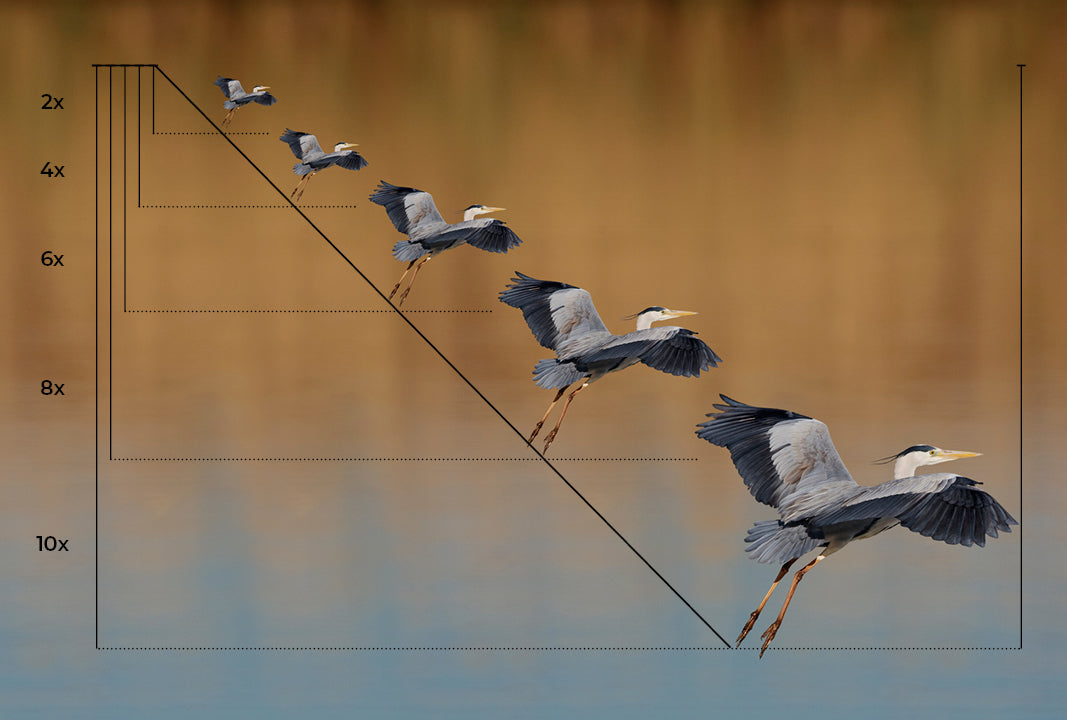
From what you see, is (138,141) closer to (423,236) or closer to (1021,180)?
(423,236)

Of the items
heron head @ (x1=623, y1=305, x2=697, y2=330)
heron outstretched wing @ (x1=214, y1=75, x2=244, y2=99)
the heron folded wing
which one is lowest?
heron head @ (x1=623, y1=305, x2=697, y2=330)

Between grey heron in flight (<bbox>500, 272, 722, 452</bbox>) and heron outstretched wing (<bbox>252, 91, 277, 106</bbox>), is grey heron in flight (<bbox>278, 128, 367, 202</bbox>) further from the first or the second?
grey heron in flight (<bbox>500, 272, 722, 452</bbox>)

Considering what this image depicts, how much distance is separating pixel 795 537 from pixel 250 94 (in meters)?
1.99

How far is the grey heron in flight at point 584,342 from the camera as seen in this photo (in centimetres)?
221

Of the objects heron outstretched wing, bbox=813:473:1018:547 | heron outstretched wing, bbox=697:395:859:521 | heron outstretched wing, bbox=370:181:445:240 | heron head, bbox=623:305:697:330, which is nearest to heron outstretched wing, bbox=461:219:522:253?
heron outstretched wing, bbox=370:181:445:240

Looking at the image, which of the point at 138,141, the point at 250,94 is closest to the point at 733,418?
the point at 250,94

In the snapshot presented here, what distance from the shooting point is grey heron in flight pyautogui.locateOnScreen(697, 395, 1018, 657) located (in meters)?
1.85

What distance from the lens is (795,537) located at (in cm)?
204

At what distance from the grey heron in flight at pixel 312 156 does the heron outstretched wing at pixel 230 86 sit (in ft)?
0.75

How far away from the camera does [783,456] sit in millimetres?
2145

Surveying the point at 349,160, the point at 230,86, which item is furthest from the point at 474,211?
the point at 230,86

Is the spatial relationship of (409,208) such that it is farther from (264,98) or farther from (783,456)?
(783,456)

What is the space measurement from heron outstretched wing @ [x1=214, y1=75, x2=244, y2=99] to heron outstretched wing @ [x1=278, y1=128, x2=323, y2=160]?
8.9 inches

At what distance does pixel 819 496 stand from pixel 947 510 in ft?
0.86
